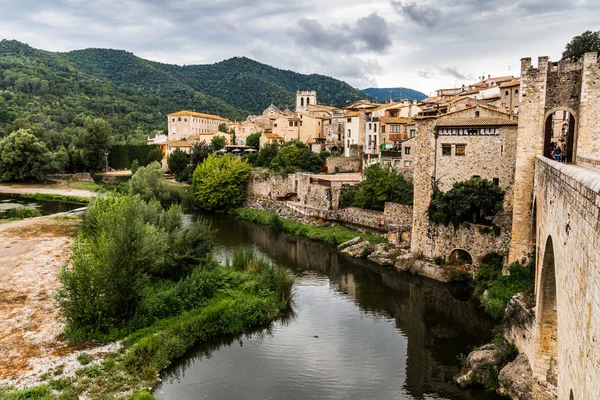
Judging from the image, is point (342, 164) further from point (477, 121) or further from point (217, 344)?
point (217, 344)

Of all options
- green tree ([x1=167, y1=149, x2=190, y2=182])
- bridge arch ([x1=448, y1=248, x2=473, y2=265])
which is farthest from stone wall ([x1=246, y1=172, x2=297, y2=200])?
bridge arch ([x1=448, y1=248, x2=473, y2=265])

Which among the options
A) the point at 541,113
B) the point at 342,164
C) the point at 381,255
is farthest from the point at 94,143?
the point at 541,113

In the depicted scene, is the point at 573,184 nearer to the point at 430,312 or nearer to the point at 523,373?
the point at 523,373

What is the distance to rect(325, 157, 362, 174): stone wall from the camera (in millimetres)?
46250

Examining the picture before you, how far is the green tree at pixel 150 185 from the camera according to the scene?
38.2 metres

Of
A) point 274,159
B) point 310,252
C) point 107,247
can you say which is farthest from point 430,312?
point 274,159

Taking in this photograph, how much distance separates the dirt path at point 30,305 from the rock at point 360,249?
1532 centimetres

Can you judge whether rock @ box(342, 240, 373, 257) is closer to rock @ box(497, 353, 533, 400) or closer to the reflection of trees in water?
the reflection of trees in water

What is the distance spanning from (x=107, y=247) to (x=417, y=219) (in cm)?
1579

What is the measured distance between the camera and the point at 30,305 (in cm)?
1739

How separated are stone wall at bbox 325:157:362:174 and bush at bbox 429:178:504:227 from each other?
2213cm

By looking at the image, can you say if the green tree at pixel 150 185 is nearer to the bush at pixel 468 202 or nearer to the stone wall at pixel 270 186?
the stone wall at pixel 270 186

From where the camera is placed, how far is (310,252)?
1166 inches

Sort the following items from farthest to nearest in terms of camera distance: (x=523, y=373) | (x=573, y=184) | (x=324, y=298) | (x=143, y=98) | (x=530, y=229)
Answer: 1. (x=143, y=98)
2. (x=324, y=298)
3. (x=530, y=229)
4. (x=523, y=373)
5. (x=573, y=184)
